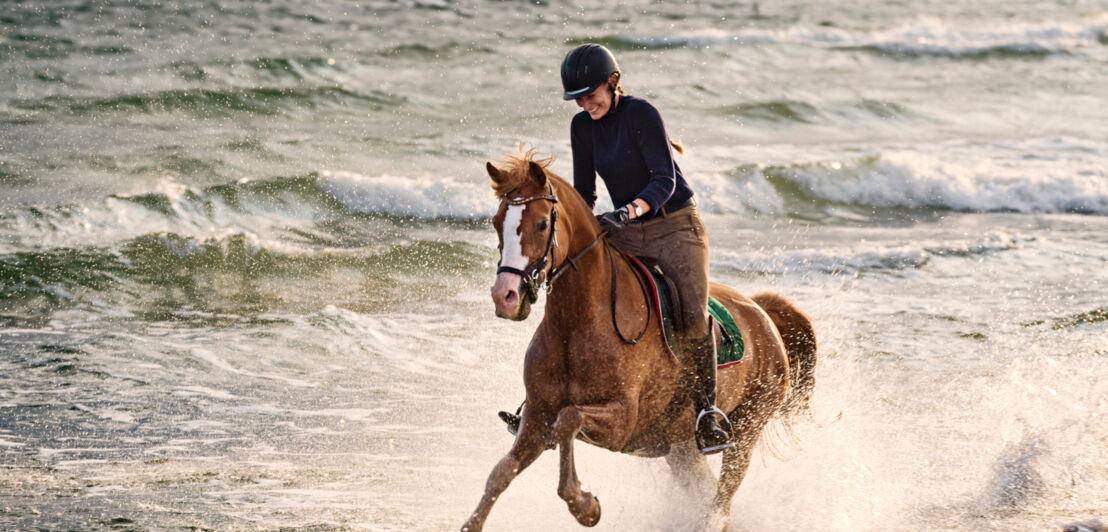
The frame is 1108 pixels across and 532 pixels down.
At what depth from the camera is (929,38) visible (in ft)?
118

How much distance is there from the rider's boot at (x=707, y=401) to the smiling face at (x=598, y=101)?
1.33 m

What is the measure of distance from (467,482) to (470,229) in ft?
34.5

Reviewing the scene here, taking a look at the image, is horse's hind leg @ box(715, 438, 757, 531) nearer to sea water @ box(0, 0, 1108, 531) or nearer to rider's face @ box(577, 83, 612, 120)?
sea water @ box(0, 0, 1108, 531)

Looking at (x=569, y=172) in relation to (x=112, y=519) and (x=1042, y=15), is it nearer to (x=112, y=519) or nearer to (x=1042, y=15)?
(x=112, y=519)

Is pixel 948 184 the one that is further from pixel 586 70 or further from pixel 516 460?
pixel 516 460

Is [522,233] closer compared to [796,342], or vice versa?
[522,233]

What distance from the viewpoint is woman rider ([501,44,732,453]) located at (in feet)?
18.6

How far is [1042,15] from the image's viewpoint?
133 ft

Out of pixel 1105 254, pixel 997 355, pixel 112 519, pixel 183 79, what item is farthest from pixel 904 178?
pixel 112 519

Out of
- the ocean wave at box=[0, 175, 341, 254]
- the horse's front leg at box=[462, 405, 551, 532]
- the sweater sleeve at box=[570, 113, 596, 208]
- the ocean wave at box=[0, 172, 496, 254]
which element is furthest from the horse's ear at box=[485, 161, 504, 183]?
the ocean wave at box=[0, 175, 341, 254]

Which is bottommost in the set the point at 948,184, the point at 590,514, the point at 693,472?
the point at 948,184

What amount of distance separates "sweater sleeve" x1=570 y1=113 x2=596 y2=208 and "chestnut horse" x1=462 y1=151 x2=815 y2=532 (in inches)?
18.7

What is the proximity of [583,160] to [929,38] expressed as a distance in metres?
32.6

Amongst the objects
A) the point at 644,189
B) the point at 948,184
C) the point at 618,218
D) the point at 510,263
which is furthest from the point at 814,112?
the point at 510,263
